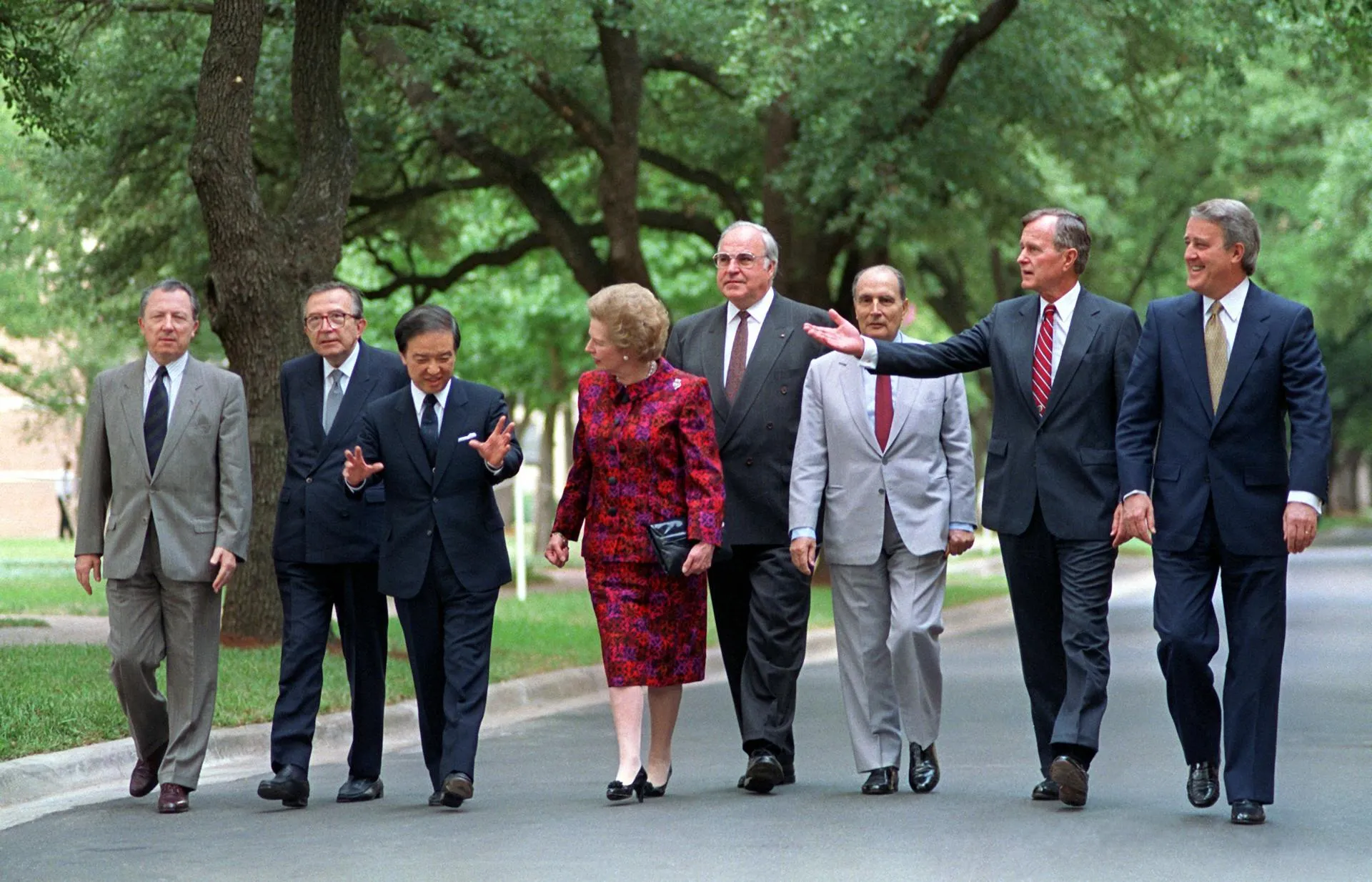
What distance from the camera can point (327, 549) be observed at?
848 cm

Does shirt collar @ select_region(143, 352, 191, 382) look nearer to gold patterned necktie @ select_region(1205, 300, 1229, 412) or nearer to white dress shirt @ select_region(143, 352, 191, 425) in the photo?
white dress shirt @ select_region(143, 352, 191, 425)

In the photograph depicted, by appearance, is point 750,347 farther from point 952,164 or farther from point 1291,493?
point 952,164

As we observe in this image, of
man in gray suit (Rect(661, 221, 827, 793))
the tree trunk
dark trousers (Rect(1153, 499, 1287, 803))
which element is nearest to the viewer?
dark trousers (Rect(1153, 499, 1287, 803))

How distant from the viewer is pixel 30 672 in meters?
12.6

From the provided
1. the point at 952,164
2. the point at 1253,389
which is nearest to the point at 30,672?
the point at 1253,389

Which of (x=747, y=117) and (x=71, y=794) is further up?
(x=747, y=117)

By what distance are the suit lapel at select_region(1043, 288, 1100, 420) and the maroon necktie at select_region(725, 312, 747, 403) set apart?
1.39 meters

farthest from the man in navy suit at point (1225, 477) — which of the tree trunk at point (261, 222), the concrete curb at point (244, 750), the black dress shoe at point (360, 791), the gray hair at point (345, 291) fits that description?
the tree trunk at point (261, 222)

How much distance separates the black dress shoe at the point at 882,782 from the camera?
8.51m

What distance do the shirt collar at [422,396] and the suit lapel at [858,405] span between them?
5.40ft

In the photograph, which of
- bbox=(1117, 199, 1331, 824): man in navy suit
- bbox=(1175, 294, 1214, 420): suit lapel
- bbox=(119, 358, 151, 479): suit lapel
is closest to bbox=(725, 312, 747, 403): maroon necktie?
bbox=(1117, 199, 1331, 824): man in navy suit

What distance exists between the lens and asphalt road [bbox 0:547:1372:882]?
6.81 metres

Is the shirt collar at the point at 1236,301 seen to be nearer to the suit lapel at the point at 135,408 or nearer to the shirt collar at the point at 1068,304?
the shirt collar at the point at 1068,304

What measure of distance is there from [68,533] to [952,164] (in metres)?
31.9
